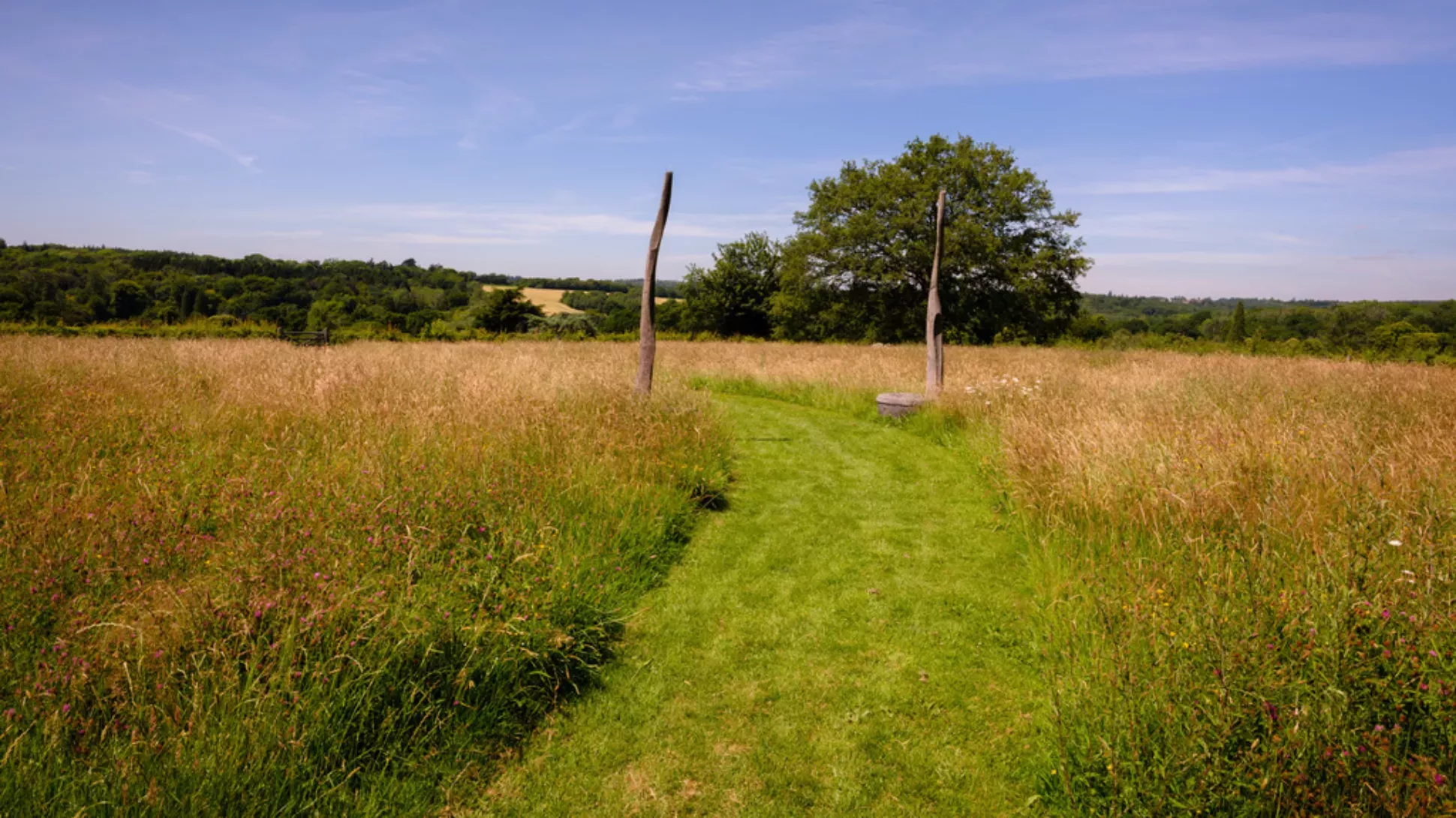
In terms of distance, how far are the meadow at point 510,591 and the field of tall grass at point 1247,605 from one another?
0.02 meters

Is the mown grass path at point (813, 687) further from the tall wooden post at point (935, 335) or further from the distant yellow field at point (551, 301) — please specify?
the distant yellow field at point (551, 301)

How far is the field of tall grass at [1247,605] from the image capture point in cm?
221

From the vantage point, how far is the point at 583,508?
5215 millimetres

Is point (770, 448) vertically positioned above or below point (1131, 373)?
below

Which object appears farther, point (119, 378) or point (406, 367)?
point (406, 367)

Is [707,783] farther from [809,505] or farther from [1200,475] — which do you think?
[1200,475]

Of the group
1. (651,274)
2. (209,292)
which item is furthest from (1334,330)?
(209,292)

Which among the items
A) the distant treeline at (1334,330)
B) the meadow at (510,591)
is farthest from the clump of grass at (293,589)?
the distant treeline at (1334,330)

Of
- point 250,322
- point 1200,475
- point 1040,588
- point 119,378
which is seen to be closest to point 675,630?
point 1040,588

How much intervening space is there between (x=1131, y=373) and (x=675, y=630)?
11638mm

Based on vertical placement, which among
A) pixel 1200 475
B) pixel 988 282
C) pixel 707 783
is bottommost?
pixel 707 783

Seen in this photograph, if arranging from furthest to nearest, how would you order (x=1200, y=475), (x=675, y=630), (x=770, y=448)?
(x=770, y=448) → (x=1200, y=475) → (x=675, y=630)

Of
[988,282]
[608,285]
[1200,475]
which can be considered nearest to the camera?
[1200,475]

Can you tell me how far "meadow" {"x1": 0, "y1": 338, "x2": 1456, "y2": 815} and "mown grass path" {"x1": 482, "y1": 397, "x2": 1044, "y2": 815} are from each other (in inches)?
10.3
